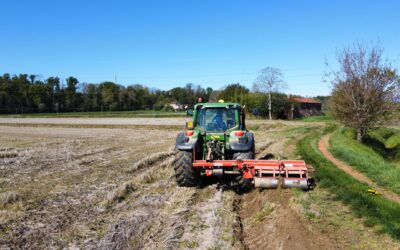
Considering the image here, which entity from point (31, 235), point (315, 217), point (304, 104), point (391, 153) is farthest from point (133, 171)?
point (304, 104)

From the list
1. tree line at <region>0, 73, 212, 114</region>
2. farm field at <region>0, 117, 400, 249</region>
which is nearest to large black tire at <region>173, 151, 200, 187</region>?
farm field at <region>0, 117, 400, 249</region>

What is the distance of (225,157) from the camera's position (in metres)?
9.91

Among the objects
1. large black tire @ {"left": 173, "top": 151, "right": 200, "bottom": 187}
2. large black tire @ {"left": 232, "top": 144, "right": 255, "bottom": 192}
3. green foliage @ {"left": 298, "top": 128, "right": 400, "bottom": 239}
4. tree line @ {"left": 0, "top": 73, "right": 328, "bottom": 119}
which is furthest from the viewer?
tree line @ {"left": 0, "top": 73, "right": 328, "bottom": 119}

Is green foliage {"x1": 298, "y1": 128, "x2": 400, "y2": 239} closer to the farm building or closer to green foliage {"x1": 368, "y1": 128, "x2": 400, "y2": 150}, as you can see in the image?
green foliage {"x1": 368, "y1": 128, "x2": 400, "y2": 150}

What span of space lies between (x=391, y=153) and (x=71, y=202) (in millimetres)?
22345

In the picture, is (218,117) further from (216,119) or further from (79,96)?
(79,96)

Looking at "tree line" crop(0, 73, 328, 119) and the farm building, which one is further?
"tree line" crop(0, 73, 328, 119)

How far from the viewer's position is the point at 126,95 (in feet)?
354

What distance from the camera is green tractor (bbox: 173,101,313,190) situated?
829cm

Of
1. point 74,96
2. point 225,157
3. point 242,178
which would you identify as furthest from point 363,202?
point 74,96

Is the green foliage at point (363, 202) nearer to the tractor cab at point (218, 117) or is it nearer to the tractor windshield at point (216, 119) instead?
the tractor cab at point (218, 117)

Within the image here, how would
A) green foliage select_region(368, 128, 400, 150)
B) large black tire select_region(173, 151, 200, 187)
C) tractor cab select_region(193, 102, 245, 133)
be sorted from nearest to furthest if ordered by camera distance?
large black tire select_region(173, 151, 200, 187)
tractor cab select_region(193, 102, 245, 133)
green foliage select_region(368, 128, 400, 150)

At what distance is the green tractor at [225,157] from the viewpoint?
8289 mm

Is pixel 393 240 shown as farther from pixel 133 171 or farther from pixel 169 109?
pixel 169 109
